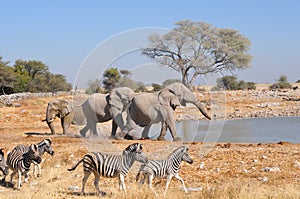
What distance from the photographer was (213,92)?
1347 inches

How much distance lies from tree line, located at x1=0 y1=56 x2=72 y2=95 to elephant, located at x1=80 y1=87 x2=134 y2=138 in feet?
99.3

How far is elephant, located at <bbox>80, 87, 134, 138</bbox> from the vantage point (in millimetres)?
20094

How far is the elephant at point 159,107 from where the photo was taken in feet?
63.8

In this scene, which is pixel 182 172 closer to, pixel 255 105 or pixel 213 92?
pixel 213 92

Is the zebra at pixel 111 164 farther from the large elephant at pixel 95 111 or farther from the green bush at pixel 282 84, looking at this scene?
the green bush at pixel 282 84

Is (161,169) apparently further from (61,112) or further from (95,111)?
(61,112)

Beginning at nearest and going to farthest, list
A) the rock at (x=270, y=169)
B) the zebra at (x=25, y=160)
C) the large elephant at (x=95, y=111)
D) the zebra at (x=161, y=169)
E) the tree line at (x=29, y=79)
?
the zebra at (x=161, y=169)
the zebra at (x=25, y=160)
the rock at (x=270, y=169)
the large elephant at (x=95, y=111)
the tree line at (x=29, y=79)

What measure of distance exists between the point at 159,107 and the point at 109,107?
200 centimetres

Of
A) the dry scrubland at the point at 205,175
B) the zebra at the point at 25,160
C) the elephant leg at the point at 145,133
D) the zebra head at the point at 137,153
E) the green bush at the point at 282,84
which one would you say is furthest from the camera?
the green bush at the point at 282,84

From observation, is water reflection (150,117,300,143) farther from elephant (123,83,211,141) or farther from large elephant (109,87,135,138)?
large elephant (109,87,135,138)

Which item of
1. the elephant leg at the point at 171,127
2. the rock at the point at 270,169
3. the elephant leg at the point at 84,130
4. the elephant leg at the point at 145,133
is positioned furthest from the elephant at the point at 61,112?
the rock at the point at 270,169

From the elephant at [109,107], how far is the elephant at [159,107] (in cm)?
42

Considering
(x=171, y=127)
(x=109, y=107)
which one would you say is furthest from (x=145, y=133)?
(x=109, y=107)

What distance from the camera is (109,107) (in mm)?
20328
